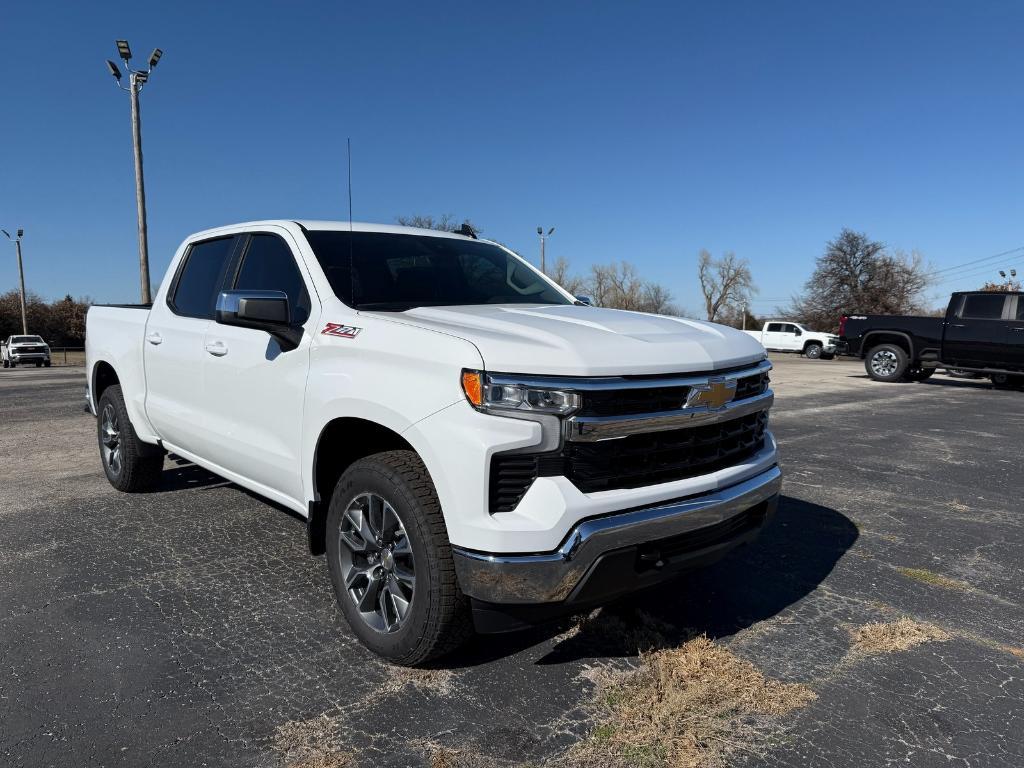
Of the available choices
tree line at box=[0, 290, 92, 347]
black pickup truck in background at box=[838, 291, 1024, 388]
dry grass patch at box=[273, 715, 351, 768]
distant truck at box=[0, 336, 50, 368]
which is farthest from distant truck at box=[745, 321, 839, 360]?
tree line at box=[0, 290, 92, 347]

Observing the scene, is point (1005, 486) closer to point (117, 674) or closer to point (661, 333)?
point (661, 333)

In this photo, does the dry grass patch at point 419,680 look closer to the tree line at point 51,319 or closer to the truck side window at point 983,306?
the truck side window at point 983,306

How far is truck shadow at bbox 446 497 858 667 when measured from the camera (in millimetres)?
2885

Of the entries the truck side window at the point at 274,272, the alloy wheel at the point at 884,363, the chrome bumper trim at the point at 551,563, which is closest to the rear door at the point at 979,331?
the alloy wheel at the point at 884,363

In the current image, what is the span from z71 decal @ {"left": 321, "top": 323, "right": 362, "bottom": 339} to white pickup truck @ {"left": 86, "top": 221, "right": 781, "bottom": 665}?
16 mm

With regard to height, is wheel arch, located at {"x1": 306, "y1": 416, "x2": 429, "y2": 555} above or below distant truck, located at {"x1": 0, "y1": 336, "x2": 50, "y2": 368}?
above

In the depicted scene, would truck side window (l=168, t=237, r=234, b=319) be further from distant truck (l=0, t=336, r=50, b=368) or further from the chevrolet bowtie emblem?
distant truck (l=0, t=336, r=50, b=368)

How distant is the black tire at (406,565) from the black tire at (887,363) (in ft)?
53.4

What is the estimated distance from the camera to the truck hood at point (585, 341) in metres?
2.33

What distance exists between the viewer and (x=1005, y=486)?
19.0 feet

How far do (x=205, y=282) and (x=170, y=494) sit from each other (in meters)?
1.85

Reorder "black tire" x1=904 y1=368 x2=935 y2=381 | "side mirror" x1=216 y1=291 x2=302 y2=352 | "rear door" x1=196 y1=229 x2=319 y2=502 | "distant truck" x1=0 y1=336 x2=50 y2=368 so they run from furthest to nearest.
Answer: "distant truck" x1=0 y1=336 x2=50 y2=368
"black tire" x1=904 y1=368 x2=935 y2=381
"rear door" x1=196 y1=229 x2=319 y2=502
"side mirror" x1=216 y1=291 x2=302 y2=352

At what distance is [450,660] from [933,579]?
104 inches

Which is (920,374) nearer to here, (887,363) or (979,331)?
(887,363)
